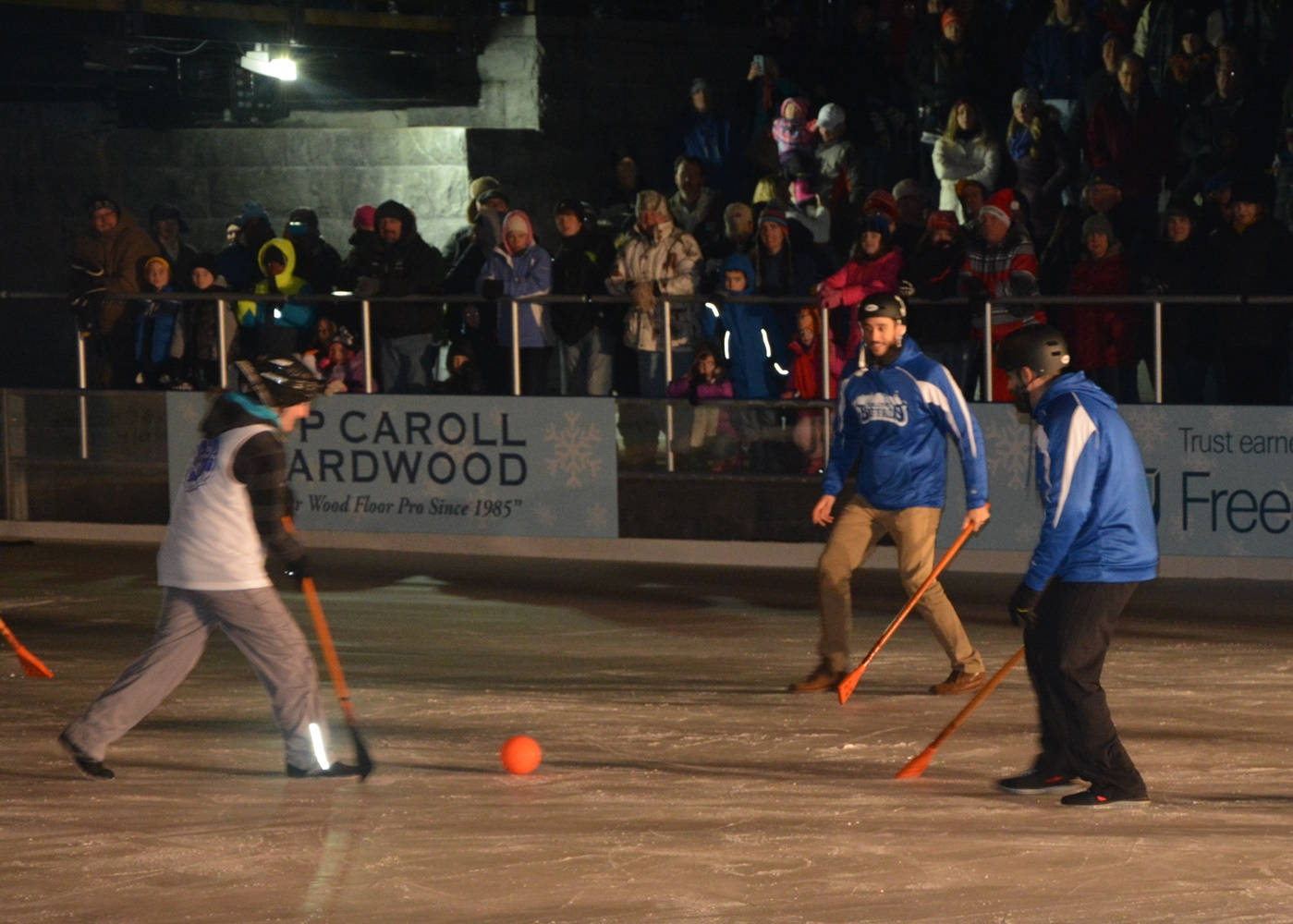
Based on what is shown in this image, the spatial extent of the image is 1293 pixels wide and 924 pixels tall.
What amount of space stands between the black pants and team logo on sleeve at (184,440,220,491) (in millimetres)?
3149

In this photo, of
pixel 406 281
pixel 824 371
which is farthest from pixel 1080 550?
pixel 406 281

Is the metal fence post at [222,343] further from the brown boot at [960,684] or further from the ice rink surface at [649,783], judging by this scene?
the brown boot at [960,684]

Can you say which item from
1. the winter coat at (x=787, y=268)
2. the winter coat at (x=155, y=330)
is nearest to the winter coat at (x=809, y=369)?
the winter coat at (x=787, y=268)

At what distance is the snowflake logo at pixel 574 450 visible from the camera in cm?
1514

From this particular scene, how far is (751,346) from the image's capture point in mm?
14922

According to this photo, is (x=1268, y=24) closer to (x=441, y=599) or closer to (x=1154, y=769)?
(x=441, y=599)

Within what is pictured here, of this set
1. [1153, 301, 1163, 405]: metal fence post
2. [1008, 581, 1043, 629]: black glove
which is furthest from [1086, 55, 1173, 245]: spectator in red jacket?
[1008, 581, 1043, 629]: black glove

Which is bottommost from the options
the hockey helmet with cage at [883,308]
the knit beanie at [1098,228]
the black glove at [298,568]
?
the black glove at [298,568]

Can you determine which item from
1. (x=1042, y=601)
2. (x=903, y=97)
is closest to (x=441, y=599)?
(x=1042, y=601)

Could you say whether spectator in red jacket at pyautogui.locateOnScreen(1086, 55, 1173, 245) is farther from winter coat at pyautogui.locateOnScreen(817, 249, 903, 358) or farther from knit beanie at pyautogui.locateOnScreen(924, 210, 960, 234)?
winter coat at pyautogui.locateOnScreen(817, 249, 903, 358)

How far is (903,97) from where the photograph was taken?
1925 cm

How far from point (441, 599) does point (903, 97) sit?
7.83 metres

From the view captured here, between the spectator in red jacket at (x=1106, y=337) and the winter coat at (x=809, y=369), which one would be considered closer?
the spectator in red jacket at (x=1106, y=337)

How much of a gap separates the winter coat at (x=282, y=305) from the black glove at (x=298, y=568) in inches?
314
